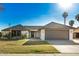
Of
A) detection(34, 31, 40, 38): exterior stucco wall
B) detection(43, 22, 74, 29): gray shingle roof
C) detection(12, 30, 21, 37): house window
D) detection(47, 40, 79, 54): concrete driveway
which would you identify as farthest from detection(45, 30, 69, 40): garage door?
detection(12, 30, 21, 37): house window

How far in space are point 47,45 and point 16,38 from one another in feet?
5.10

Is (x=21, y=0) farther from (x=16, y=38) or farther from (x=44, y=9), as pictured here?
(x=16, y=38)

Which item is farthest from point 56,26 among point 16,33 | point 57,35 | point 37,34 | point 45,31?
point 16,33

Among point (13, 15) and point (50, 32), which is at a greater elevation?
point (13, 15)

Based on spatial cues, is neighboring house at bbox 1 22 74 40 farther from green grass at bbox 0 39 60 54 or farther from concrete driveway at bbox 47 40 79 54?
green grass at bbox 0 39 60 54

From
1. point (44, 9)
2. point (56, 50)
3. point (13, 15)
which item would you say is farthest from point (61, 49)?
point (13, 15)

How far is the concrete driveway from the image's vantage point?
1143cm

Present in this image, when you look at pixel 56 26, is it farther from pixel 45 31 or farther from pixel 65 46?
pixel 65 46

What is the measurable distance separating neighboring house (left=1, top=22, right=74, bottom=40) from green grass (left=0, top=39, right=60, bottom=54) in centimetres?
35

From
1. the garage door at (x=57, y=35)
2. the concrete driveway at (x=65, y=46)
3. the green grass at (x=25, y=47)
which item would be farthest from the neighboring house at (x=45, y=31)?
the green grass at (x=25, y=47)

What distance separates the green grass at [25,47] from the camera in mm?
11445

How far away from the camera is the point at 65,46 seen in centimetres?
1169

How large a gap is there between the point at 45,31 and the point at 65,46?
4.36ft

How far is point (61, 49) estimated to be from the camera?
11.5 meters
